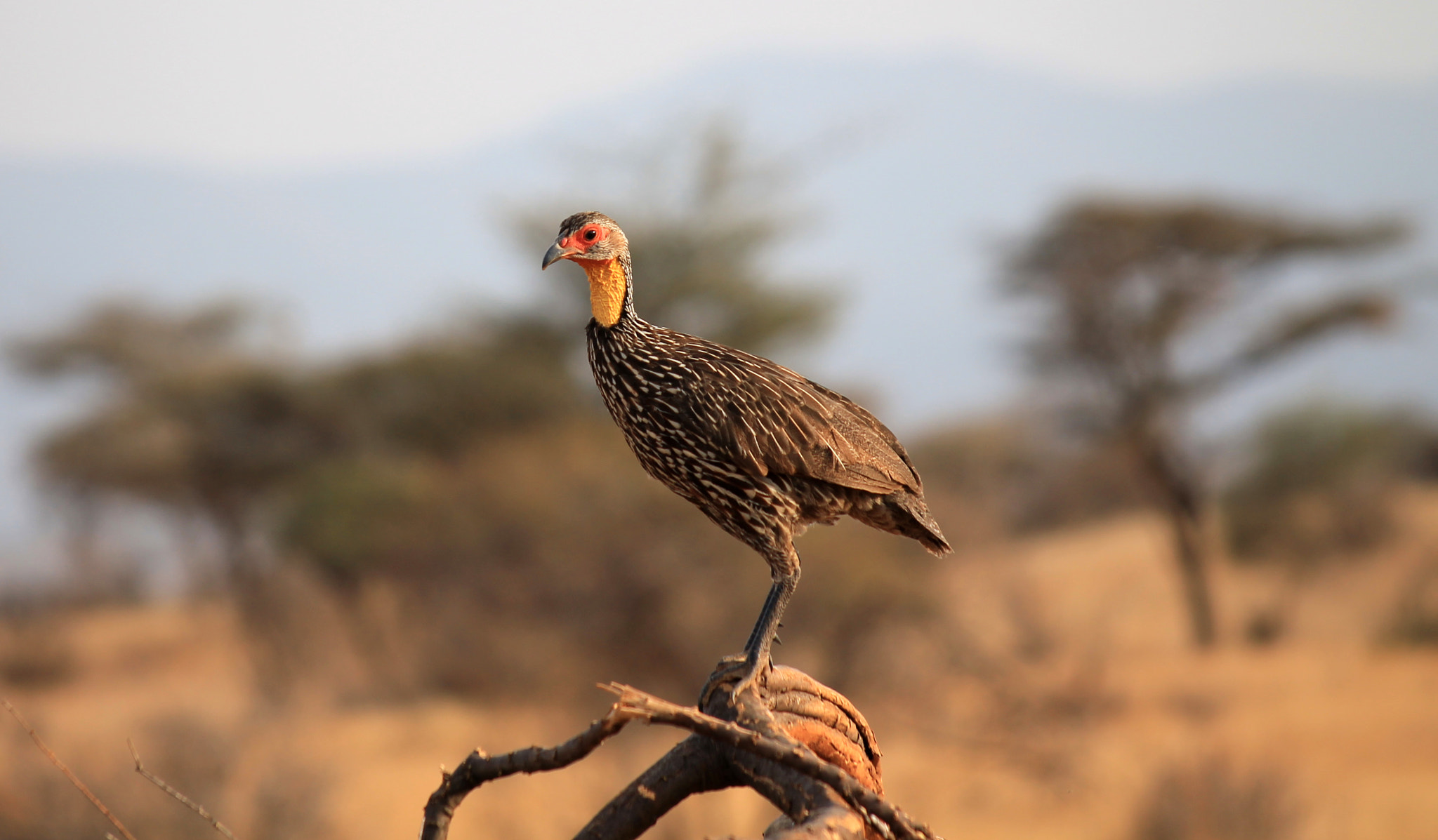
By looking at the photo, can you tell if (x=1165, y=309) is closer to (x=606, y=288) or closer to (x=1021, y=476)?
(x=1021, y=476)

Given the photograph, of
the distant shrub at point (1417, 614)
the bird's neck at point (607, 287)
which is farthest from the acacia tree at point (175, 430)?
the bird's neck at point (607, 287)

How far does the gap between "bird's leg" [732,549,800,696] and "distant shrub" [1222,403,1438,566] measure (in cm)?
2498

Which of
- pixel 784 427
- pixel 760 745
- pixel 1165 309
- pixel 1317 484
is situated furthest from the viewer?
pixel 1317 484

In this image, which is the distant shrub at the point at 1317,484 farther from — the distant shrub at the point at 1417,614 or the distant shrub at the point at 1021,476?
the distant shrub at the point at 1417,614

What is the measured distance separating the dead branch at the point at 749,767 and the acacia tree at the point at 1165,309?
21.3 meters

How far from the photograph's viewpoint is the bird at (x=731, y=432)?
129 inches

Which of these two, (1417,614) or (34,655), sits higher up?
(1417,614)

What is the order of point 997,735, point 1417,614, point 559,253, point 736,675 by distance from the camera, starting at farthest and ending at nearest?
point 1417,614 → point 997,735 → point 559,253 → point 736,675

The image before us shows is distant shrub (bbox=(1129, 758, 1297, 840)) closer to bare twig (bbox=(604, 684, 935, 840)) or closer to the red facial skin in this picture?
the red facial skin

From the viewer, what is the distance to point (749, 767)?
2.30 meters

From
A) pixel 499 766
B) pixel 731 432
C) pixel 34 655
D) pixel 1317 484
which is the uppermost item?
pixel 1317 484

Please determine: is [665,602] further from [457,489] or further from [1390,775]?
[1390,775]

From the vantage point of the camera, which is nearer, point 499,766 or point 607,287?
point 499,766

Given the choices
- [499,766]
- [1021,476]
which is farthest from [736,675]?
[1021,476]
